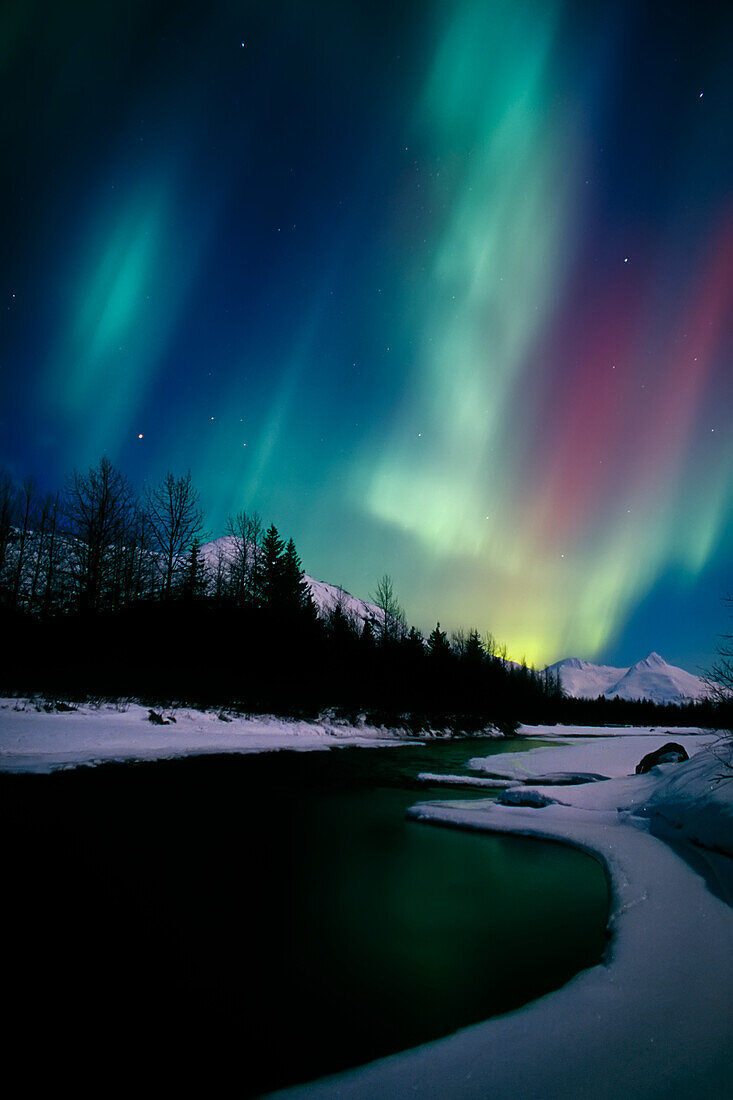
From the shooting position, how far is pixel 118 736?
60.1 feet

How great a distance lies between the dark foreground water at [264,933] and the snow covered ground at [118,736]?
19.1 ft

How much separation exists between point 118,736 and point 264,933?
627 inches

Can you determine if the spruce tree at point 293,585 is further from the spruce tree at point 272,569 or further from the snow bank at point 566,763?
the snow bank at point 566,763

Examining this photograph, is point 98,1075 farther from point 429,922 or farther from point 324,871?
point 324,871

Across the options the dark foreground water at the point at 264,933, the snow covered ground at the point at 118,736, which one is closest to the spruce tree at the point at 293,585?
the snow covered ground at the point at 118,736

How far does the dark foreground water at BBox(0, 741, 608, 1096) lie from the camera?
135 inches

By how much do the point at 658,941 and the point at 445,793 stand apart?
9914 mm

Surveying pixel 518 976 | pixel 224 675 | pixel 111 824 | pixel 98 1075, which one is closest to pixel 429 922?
pixel 518 976

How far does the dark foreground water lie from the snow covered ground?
229 inches

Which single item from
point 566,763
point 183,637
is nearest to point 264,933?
point 566,763

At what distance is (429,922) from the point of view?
224 inches

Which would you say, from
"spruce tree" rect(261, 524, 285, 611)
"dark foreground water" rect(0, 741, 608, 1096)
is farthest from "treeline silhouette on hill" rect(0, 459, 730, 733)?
"dark foreground water" rect(0, 741, 608, 1096)

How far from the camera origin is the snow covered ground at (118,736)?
15382mm

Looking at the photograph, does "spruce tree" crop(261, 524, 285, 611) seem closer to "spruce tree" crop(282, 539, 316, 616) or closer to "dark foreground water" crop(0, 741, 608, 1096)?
"spruce tree" crop(282, 539, 316, 616)
